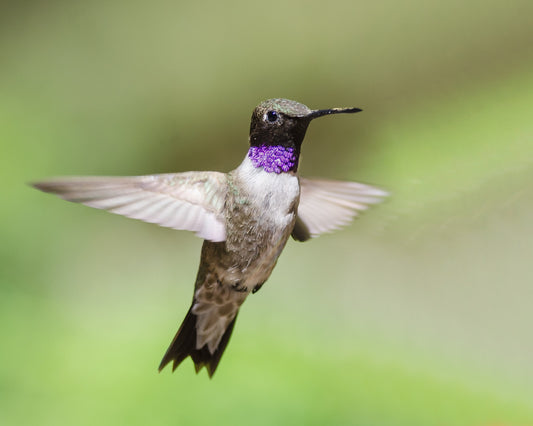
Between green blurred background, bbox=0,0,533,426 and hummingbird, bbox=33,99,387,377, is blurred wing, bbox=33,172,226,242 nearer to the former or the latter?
hummingbird, bbox=33,99,387,377

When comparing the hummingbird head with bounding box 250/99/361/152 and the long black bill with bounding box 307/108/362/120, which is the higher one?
the long black bill with bounding box 307/108/362/120

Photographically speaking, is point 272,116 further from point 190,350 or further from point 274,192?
point 190,350

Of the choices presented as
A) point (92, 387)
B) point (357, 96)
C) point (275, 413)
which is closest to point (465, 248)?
point (357, 96)

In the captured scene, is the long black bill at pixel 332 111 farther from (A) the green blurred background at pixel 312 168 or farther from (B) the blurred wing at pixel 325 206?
(A) the green blurred background at pixel 312 168

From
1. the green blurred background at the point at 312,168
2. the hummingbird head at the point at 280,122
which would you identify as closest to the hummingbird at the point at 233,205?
the hummingbird head at the point at 280,122

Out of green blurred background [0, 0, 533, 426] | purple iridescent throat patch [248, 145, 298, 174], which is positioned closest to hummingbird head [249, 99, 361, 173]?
purple iridescent throat patch [248, 145, 298, 174]

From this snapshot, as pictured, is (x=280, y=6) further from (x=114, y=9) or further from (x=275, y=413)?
(x=275, y=413)
